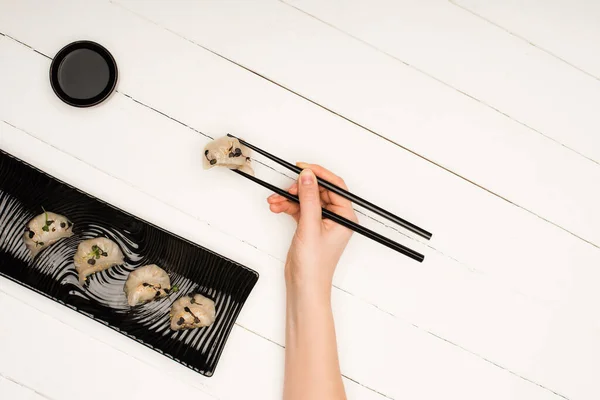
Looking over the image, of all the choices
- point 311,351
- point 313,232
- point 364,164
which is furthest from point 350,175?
point 311,351

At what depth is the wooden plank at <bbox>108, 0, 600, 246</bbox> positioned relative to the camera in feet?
5.01

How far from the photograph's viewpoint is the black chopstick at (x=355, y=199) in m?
1.43

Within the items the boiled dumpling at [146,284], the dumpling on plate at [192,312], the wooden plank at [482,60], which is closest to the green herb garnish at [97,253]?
the boiled dumpling at [146,284]

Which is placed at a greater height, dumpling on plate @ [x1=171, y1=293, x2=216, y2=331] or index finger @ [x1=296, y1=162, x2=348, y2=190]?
index finger @ [x1=296, y1=162, x2=348, y2=190]

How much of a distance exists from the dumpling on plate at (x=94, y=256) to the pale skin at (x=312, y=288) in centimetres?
58

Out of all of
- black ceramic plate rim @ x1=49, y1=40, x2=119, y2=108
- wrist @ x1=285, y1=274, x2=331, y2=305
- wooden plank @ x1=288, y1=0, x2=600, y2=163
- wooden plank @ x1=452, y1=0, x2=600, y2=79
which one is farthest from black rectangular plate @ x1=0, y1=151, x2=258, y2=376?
wooden plank @ x1=452, y1=0, x2=600, y2=79

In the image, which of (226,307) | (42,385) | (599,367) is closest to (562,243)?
(599,367)

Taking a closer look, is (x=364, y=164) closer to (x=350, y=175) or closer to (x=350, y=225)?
(x=350, y=175)

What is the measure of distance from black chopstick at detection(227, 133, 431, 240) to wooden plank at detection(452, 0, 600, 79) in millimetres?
831

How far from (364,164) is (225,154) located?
0.51 m

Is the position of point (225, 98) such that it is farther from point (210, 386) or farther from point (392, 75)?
point (210, 386)

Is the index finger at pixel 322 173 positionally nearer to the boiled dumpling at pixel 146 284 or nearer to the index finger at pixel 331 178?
the index finger at pixel 331 178

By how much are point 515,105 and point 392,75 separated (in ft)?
1.61

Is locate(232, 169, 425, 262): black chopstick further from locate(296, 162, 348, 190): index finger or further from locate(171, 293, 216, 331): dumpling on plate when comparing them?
locate(171, 293, 216, 331): dumpling on plate
